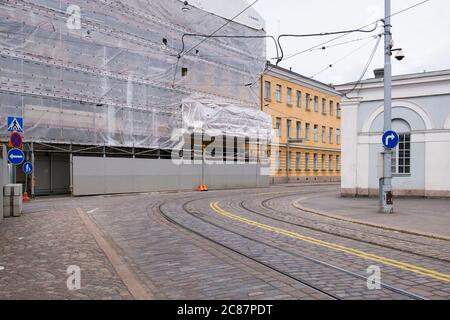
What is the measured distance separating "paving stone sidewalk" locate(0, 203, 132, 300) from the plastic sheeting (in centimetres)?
1204

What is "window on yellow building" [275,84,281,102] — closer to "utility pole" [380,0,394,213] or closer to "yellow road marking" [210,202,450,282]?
"utility pole" [380,0,394,213]

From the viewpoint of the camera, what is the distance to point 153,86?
91.6 ft

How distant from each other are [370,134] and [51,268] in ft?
64.7

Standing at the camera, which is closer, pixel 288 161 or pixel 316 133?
pixel 288 161

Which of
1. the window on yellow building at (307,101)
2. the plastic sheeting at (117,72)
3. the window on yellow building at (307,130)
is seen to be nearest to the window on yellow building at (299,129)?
the window on yellow building at (307,130)

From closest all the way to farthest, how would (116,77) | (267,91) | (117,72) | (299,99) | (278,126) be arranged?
(116,77) → (117,72) → (267,91) → (278,126) → (299,99)

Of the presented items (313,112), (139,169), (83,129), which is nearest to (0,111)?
(83,129)

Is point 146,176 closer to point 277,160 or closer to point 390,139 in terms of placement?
point 390,139

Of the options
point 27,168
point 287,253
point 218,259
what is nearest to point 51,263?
point 218,259

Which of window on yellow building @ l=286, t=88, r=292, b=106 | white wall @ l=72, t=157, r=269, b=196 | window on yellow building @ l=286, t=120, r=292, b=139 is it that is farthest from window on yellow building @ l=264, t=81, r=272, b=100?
white wall @ l=72, t=157, r=269, b=196

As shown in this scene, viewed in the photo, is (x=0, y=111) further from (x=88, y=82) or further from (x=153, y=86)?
(x=153, y=86)

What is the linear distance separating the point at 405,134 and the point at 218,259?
714 inches

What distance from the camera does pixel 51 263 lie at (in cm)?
718

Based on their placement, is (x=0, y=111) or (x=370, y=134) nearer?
(x=0, y=111)
